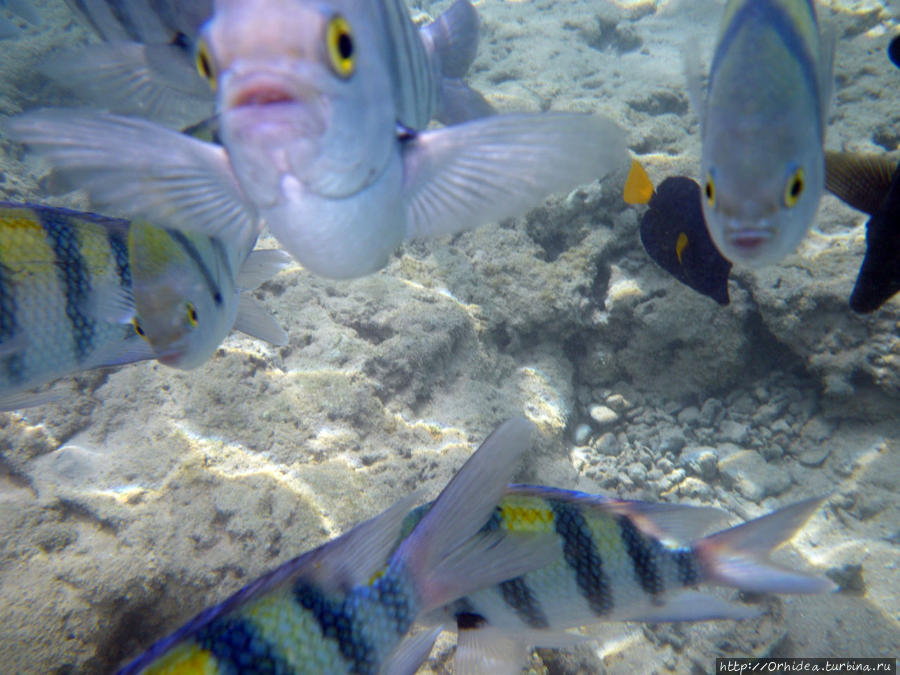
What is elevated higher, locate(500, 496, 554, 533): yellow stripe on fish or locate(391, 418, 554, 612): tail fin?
locate(391, 418, 554, 612): tail fin

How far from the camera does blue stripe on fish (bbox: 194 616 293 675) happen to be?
1.01 m

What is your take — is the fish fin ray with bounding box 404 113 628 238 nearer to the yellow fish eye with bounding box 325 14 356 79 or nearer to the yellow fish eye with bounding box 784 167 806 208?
the yellow fish eye with bounding box 325 14 356 79

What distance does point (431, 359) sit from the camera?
3145 millimetres

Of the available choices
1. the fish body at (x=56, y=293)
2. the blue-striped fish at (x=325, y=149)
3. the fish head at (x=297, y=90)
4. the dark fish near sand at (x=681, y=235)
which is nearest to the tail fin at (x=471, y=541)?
the blue-striped fish at (x=325, y=149)

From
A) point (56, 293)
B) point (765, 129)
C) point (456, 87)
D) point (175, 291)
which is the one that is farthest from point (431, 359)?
point (456, 87)

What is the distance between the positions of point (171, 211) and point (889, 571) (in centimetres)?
411

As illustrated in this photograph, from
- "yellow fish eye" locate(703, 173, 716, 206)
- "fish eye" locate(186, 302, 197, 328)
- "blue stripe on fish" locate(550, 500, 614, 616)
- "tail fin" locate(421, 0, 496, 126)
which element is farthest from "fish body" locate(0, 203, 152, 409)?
"tail fin" locate(421, 0, 496, 126)

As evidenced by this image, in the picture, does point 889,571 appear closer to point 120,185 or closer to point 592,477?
point 592,477

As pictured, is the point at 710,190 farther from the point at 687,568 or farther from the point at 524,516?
the point at 687,568

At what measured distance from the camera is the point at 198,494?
244cm

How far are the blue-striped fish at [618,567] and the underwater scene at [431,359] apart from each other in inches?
0.4

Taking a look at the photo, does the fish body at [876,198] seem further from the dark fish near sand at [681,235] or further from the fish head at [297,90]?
the fish head at [297,90]

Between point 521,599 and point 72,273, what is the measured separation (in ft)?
6.86

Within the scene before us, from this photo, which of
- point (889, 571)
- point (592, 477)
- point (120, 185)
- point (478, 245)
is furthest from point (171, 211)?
point (889, 571)
